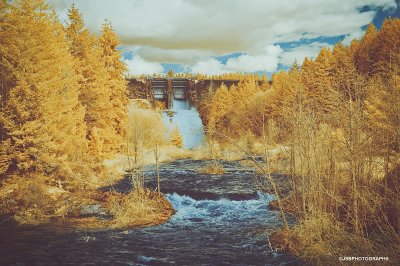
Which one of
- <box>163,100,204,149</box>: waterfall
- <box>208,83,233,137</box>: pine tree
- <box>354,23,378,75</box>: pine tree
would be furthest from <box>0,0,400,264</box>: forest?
<box>163,100,204,149</box>: waterfall

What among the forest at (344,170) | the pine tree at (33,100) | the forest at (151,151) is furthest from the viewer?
the pine tree at (33,100)

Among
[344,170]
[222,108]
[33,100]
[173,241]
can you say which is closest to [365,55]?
[222,108]

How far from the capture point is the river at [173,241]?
9.06 metres

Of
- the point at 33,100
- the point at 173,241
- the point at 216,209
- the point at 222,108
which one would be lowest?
the point at 216,209

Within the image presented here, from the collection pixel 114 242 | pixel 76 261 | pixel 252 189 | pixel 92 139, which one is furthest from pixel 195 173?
pixel 76 261

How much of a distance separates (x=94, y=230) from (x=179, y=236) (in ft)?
9.82

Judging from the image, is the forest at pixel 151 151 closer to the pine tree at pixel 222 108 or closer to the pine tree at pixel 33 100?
the pine tree at pixel 33 100

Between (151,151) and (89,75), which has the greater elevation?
(89,75)

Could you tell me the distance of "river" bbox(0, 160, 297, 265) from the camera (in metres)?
9.06

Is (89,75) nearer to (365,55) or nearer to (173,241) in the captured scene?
(173,241)

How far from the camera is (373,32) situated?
4991 centimetres

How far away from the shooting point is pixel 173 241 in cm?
1064

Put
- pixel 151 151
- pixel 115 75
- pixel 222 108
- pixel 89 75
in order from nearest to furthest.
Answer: pixel 151 151 → pixel 89 75 → pixel 115 75 → pixel 222 108

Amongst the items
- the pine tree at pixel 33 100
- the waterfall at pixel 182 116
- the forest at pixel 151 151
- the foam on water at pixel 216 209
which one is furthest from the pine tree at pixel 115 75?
the waterfall at pixel 182 116
